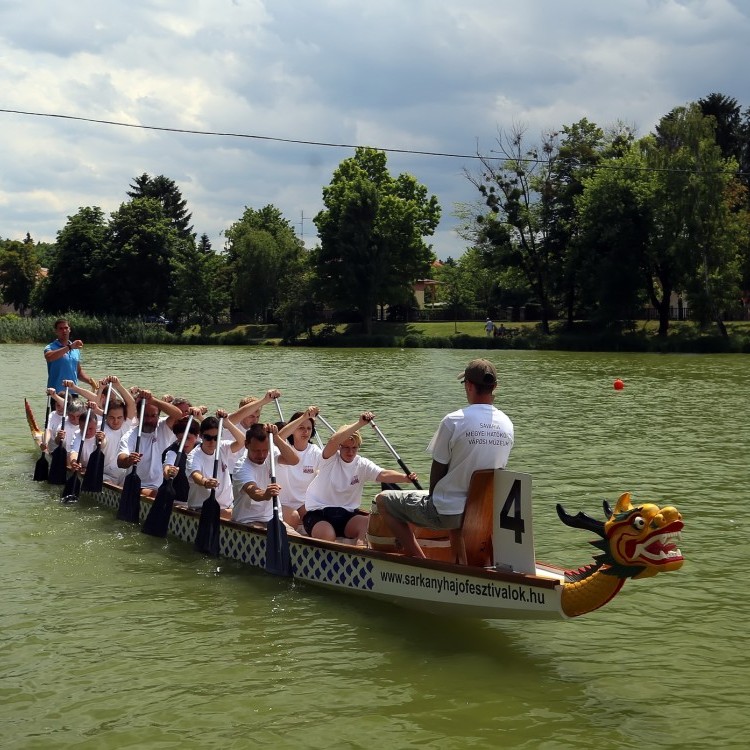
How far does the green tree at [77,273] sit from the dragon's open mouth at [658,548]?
7462cm

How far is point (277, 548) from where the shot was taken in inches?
338

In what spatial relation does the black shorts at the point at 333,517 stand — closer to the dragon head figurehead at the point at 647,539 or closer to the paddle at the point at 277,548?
the paddle at the point at 277,548

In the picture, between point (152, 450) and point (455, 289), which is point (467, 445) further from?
point (455, 289)

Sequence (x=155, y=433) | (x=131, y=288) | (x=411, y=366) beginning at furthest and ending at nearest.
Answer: (x=131, y=288) → (x=411, y=366) → (x=155, y=433)

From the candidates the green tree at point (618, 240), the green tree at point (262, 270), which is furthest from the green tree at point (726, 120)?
the green tree at point (262, 270)

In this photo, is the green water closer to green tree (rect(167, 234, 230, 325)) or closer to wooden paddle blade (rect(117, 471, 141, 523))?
wooden paddle blade (rect(117, 471, 141, 523))

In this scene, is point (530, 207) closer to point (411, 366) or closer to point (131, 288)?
point (411, 366)

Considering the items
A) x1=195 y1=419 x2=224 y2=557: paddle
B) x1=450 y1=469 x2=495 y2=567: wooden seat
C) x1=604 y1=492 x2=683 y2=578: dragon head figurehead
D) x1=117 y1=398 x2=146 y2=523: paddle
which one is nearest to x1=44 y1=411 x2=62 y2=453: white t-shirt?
x1=117 y1=398 x2=146 y2=523: paddle

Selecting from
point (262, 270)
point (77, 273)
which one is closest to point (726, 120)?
point (262, 270)

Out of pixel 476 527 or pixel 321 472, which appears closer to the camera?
pixel 476 527

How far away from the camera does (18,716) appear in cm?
616

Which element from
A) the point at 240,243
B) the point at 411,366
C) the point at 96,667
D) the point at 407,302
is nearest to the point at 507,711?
the point at 96,667

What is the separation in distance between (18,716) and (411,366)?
35.8 metres

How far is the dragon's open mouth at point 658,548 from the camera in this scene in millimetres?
6121
